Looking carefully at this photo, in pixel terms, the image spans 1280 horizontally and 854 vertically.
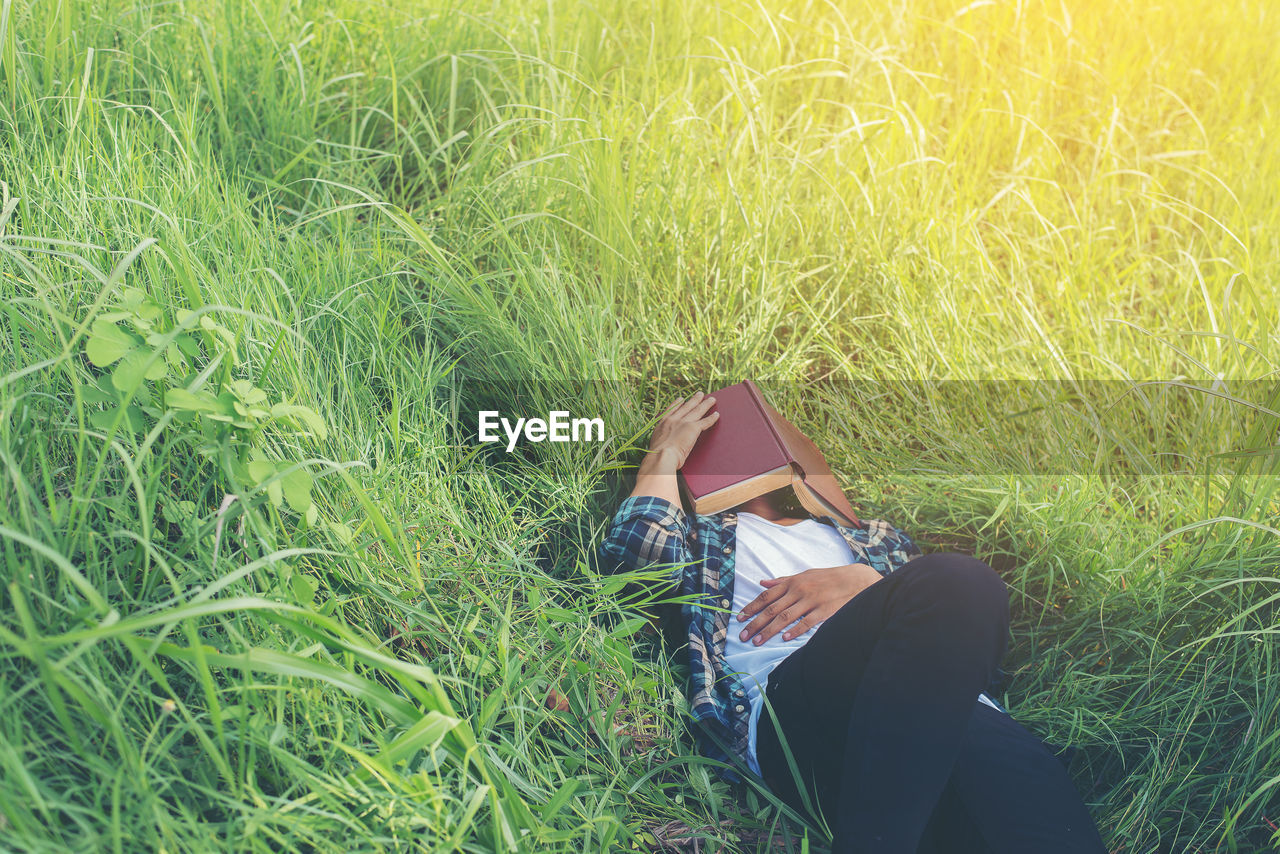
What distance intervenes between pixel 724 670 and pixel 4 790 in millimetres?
1283

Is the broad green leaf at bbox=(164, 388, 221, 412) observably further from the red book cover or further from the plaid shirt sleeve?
the red book cover

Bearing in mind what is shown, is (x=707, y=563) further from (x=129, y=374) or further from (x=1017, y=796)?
(x=129, y=374)

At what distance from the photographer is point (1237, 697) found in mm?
1653

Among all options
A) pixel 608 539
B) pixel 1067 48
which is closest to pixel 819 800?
pixel 608 539

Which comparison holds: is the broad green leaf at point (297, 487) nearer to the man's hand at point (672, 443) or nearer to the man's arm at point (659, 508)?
the man's arm at point (659, 508)

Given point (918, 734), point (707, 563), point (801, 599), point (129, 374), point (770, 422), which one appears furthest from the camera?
point (770, 422)

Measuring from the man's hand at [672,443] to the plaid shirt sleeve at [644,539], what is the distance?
56 mm

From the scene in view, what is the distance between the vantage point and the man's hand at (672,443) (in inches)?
77.3

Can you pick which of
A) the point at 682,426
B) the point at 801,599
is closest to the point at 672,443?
the point at 682,426

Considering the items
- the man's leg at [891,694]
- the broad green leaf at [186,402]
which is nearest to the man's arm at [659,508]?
the man's leg at [891,694]

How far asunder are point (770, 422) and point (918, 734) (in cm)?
87

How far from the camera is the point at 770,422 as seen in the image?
2045 mm

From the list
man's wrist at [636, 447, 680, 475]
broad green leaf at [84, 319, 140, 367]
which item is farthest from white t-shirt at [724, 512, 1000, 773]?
broad green leaf at [84, 319, 140, 367]

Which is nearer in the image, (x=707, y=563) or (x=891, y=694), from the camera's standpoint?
(x=891, y=694)
